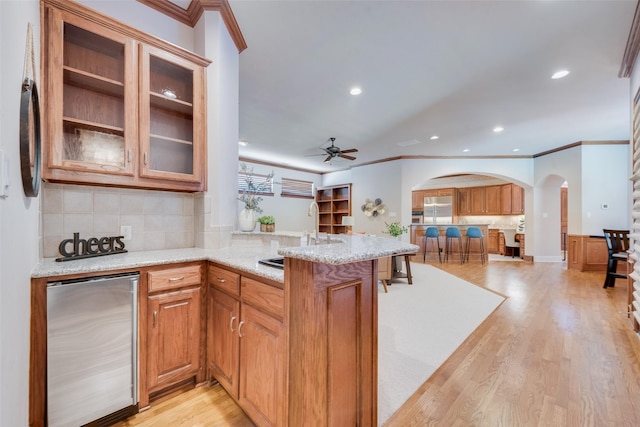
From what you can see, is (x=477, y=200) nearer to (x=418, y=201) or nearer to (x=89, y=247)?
(x=418, y=201)

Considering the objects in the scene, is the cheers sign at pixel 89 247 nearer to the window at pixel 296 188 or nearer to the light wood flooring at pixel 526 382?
the light wood flooring at pixel 526 382

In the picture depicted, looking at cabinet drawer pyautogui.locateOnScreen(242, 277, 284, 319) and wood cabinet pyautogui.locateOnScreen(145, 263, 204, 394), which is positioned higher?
cabinet drawer pyautogui.locateOnScreen(242, 277, 284, 319)

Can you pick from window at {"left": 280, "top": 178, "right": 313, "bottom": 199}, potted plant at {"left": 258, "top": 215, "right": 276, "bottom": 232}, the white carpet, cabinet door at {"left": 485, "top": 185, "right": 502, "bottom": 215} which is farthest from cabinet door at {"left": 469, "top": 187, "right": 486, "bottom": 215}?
potted plant at {"left": 258, "top": 215, "right": 276, "bottom": 232}

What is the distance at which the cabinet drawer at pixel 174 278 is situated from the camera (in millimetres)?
1604

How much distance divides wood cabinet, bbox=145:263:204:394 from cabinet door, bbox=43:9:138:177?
0.82m

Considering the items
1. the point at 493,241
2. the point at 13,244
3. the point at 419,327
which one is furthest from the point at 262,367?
the point at 493,241

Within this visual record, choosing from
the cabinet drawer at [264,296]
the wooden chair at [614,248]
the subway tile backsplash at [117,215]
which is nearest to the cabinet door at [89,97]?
the subway tile backsplash at [117,215]

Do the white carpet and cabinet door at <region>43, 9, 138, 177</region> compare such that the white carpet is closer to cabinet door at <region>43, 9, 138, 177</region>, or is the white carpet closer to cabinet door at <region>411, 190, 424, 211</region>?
cabinet door at <region>43, 9, 138, 177</region>

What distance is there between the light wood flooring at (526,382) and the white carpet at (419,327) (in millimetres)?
89

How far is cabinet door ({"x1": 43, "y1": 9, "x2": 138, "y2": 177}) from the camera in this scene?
5.16ft

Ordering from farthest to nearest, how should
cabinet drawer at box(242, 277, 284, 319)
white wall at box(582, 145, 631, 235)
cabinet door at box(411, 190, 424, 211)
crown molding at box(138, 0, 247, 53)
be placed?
cabinet door at box(411, 190, 424, 211) < white wall at box(582, 145, 631, 235) < crown molding at box(138, 0, 247, 53) < cabinet drawer at box(242, 277, 284, 319)

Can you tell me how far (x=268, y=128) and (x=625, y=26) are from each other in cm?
448

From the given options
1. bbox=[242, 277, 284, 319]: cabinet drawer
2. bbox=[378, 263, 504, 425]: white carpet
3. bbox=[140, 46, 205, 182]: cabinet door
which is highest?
bbox=[140, 46, 205, 182]: cabinet door

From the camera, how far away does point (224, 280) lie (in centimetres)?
165
